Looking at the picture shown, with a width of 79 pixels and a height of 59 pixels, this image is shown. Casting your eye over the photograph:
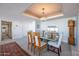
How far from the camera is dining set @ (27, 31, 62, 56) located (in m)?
2.06

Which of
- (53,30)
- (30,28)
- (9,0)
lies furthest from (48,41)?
(9,0)

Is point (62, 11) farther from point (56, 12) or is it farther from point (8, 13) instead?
point (8, 13)

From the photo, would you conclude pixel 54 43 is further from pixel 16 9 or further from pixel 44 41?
pixel 16 9

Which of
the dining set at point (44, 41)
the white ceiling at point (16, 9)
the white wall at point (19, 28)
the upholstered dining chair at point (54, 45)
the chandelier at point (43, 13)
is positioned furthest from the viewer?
the upholstered dining chair at point (54, 45)

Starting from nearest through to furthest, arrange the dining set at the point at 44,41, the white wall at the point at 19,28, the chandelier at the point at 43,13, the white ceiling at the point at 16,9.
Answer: the white ceiling at the point at 16,9 → the white wall at the point at 19,28 → the chandelier at the point at 43,13 → the dining set at the point at 44,41

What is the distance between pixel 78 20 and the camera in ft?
8.24

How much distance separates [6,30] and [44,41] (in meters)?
1.45

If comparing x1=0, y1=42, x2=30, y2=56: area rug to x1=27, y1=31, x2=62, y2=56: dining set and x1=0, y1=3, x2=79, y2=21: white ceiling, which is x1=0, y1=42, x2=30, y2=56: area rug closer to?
x1=27, y1=31, x2=62, y2=56: dining set

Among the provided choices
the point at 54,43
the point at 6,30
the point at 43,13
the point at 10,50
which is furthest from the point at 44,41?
the point at 6,30

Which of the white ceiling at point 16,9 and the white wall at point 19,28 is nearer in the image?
the white ceiling at point 16,9

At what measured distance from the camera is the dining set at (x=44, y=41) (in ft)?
6.76

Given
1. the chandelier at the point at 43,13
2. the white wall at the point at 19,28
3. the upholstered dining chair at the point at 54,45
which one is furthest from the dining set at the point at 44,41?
the chandelier at the point at 43,13

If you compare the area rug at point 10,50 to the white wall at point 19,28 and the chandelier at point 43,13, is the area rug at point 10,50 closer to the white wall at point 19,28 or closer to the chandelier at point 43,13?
the white wall at point 19,28

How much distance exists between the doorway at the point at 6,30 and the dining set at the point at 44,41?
0.56m
